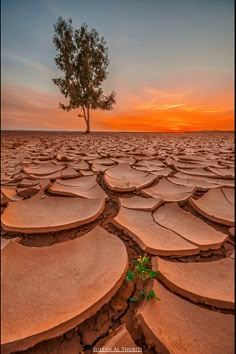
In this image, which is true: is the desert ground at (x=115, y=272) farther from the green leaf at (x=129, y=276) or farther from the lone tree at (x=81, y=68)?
the lone tree at (x=81, y=68)

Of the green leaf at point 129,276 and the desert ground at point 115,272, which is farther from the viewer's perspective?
the green leaf at point 129,276

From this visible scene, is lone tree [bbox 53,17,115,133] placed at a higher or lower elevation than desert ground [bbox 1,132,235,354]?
higher

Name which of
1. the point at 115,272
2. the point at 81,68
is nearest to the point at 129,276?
the point at 115,272

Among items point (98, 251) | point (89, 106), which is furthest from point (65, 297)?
point (89, 106)

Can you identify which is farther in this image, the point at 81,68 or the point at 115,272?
the point at 81,68

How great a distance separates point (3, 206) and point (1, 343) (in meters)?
0.85

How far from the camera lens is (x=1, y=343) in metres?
0.44

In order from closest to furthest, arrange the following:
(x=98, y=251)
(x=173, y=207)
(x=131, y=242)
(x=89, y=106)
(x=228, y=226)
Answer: (x=98, y=251)
(x=131, y=242)
(x=228, y=226)
(x=173, y=207)
(x=89, y=106)

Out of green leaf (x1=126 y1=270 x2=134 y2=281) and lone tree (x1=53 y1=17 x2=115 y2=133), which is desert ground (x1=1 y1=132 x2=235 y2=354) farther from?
lone tree (x1=53 y1=17 x2=115 y2=133)

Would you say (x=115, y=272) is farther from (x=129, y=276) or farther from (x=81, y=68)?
(x=81, y=68)

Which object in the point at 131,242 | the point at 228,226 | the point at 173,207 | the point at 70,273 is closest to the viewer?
the point at 70,273

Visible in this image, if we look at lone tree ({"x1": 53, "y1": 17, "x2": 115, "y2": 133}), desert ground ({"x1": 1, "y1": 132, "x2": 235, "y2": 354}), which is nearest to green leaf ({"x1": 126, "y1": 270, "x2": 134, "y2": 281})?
desert ground ({"x1": 1, "y1": 132, "x2": 235, "y2": 354})

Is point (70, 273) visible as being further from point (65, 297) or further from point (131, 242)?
point (131, 242)

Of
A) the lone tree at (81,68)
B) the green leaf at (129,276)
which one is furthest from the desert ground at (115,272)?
the lone tree at (81,68)
